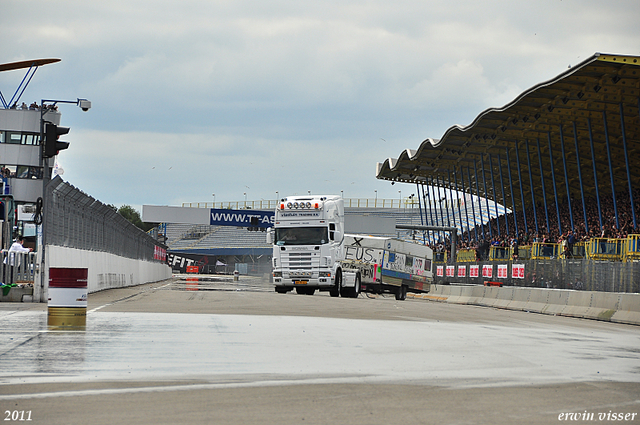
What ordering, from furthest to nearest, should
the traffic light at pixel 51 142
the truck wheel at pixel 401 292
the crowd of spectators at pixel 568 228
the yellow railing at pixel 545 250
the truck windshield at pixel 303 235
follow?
the truck wheel at pixel 401 292, the yellow railing at pixel 545 250, the crowd of spectators at pixel 568 228, the truck windshield at pixel 303 235, the traffic light at pixel 51 142

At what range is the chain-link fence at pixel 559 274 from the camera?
22367 millimetres

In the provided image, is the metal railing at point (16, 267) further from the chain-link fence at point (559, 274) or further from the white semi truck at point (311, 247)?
the chain-link fence at point (559, 274)

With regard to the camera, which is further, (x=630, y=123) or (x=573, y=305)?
(x=630, y=123)

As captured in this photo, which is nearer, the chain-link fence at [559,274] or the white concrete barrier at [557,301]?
the chain-link fence at [559,274]

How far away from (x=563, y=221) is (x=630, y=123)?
843 centimetres

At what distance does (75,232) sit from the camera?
24.0 m

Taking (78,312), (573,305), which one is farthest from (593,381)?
(573,305)

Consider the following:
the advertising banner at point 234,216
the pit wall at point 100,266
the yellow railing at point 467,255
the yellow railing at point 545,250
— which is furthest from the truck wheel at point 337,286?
the advertising banner at point 234,216

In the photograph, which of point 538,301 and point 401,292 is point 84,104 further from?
point 538,301

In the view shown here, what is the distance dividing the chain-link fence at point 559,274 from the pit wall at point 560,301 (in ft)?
1.29

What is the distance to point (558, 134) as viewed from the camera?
51250mm

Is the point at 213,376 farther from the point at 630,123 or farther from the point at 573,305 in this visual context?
the point at 630,123

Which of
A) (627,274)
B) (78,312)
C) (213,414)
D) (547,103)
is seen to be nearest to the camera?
(213,414)

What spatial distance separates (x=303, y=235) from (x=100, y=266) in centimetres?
811
